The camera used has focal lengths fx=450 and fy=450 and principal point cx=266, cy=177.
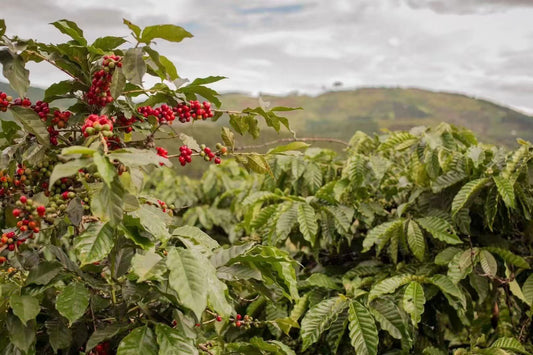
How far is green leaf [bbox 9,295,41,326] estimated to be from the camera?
1364 millimetres

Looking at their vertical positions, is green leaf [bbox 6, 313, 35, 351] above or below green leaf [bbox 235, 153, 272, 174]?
below

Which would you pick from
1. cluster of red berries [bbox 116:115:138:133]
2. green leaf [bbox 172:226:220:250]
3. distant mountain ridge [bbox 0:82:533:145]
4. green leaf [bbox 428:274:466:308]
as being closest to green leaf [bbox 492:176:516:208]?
green leaf [bbox 428:274:466:308]

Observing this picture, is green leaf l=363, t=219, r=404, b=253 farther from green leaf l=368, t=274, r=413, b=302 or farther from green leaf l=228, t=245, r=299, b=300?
green leaf l=228, t=245, r=299, b=300

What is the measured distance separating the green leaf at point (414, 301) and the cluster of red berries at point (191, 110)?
4.90 feet

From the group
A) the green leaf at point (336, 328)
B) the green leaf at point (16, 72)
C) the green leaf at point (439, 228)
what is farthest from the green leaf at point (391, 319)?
the green leaf at point (16, 72)

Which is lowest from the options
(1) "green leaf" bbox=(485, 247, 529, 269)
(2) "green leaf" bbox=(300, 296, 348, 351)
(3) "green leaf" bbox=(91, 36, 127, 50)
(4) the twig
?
(2) "green leaf" bbox=(300, 296, 348, 351)

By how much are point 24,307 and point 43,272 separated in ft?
0.47

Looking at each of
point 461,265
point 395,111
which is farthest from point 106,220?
point 395,111

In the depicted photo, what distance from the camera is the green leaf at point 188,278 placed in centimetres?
121

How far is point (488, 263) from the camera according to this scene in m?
2.68

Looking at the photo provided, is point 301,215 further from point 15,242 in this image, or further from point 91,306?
point 15,242

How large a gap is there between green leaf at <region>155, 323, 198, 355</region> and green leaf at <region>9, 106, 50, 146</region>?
737 mm

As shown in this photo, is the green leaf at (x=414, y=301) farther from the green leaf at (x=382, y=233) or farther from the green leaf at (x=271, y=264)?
the green leaf at (x=271, y=264)

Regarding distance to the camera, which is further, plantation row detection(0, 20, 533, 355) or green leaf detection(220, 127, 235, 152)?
green leaf detection(220, 127, 235, 152)
